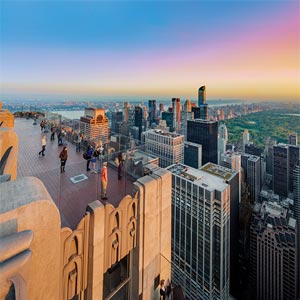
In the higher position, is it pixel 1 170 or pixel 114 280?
pixel 1 170

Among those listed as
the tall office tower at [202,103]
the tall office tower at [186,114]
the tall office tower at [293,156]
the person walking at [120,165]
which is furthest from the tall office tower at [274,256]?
the tall office tower at [202,103]

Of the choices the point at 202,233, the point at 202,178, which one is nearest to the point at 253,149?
the point at 202,178

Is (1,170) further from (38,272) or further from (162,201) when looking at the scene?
(162,201)

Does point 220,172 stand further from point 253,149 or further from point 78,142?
point 253,149

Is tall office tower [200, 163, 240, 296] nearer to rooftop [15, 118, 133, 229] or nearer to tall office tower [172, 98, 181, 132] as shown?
rooftop [15, 118, 133, 229]

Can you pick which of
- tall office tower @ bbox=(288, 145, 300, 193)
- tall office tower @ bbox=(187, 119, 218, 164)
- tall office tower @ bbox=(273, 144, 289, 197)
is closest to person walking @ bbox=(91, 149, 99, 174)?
tall office tower @ bbox=(288, 145, 300, 193)

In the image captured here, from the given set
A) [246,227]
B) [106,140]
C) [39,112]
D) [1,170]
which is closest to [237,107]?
[246,227]
